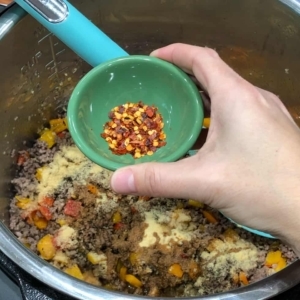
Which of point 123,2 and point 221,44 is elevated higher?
point 123,2

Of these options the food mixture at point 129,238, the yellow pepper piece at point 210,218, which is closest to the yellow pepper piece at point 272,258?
the food mixture at point 129,238

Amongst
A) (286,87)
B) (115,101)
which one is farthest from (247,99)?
(286,87)

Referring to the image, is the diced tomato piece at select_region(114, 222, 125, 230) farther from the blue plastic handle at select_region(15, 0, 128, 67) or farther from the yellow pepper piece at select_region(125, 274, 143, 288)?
the blue plastic handle at select_region(15, 0, 128, 67)

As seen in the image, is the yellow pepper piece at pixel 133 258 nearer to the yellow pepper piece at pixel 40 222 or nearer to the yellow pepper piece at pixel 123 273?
the yellow pepper piece at pixel 123 273

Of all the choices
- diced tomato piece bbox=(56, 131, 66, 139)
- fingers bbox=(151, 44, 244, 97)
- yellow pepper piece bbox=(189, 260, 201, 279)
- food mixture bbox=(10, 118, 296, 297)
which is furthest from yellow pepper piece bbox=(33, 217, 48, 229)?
fingers bbox=(151, 44, 244, 97)

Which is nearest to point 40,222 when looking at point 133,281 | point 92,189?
point 92,189

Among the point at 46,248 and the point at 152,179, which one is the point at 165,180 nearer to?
the point at 152,179

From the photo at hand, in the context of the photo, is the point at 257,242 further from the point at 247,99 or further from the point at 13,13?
the point at 13,13
